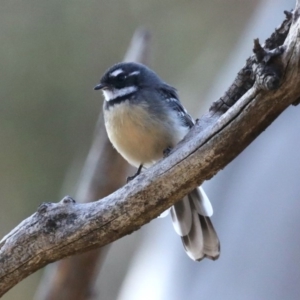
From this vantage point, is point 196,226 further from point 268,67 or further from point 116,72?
point 268,67

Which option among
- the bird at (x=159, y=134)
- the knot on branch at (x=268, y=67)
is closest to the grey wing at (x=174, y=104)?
the bird at (x=159, y=134)

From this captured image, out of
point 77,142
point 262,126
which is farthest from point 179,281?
point 77,142

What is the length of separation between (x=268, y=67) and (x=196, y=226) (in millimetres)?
1269

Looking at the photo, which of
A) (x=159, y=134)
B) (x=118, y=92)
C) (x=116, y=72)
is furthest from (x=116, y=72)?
(x=159, y=134)

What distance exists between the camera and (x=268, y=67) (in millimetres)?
2059

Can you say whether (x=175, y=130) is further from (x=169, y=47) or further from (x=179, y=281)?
(x=169, y=47)

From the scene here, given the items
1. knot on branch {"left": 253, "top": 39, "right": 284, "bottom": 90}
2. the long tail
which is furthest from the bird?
knot on branch {"left": 253, "top": 39, "right": 284, "bottom": 90}

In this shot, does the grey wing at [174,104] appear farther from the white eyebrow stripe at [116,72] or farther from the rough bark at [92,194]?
the rough bark at [92,194]

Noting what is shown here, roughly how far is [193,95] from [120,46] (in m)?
1.09

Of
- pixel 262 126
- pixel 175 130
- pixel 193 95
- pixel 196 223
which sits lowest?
pixel 262 126

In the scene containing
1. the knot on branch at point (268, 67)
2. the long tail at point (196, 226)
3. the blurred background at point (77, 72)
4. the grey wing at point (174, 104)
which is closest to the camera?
the knot on branch at point (268, 67)

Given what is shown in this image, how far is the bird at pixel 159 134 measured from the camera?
3078 millimetres

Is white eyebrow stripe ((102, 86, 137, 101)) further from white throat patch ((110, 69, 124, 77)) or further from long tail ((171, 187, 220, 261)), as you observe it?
long tail ((171, 187, 220, 261))

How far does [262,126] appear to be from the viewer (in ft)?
7.13
